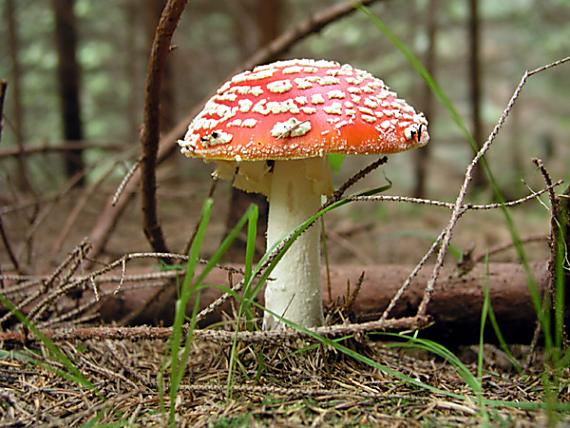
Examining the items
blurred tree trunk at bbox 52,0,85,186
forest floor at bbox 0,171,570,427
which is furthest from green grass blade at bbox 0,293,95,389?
blurred tree trunk at bbox 52,0,85,186

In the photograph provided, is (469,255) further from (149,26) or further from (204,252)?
A: (149,26)

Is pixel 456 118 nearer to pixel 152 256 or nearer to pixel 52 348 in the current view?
pixel 152 256

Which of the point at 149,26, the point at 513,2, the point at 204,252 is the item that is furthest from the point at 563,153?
the point at 204,252

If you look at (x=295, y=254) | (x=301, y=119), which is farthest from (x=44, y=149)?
(x=301, y=119)

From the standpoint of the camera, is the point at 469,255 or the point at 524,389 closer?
the point at 524,389

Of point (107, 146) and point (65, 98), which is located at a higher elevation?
point (65, 98)

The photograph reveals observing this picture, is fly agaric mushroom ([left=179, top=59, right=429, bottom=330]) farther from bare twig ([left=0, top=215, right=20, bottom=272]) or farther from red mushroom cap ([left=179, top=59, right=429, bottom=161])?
bare twig ([left=0, top=215, right=20, bottom=272])

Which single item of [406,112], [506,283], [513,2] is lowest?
[506,283]
